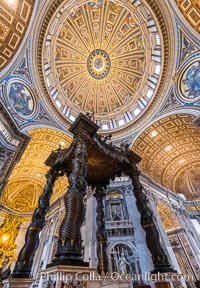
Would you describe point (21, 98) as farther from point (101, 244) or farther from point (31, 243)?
point (101, 244)

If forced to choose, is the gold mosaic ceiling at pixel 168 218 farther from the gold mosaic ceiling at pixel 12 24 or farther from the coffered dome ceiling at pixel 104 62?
the gold mosaic ceiling at pixel 12 24

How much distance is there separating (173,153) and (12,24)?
49.7 ft

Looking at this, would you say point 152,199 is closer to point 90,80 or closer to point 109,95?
point 109,95

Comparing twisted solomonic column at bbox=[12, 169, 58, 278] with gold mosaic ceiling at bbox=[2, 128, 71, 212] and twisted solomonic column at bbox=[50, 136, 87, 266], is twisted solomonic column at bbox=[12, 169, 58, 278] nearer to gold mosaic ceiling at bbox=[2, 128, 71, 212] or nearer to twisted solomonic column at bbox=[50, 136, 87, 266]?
twisted solomonic column at bbox=[50, 136, 87, 266]

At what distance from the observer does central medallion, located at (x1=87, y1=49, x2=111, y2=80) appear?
1656 cm

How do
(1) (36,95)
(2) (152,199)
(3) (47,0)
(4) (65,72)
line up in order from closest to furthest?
(3) (47,0), (1) (36,95), (2) (152,199), (4) (65,72)

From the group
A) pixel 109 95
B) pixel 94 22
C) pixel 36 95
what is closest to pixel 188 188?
pixel 109 95

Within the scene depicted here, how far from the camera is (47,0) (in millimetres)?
8930

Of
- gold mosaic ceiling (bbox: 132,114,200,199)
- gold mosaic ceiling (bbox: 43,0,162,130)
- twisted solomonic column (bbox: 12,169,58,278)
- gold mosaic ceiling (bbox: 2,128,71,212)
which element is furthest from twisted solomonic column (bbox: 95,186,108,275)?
gold mosaic ceiling (bbox: 43,0,162,130)

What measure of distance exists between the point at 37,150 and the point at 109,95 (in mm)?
A: 9721

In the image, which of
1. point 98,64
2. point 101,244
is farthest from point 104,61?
point 101,244

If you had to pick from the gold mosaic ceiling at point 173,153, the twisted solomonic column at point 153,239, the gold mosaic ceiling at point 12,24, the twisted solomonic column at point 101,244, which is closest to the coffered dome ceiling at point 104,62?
the gold mosaic ceiling at point 12,24

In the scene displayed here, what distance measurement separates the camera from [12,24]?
312 inches

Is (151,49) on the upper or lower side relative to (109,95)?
lower
